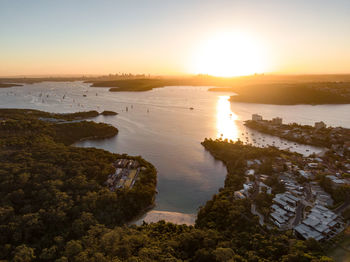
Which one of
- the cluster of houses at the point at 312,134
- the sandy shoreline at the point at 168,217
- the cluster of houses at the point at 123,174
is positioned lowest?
the sandy shoreline at the point at 168,217

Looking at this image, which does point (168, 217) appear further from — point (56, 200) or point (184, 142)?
point (184, 142)

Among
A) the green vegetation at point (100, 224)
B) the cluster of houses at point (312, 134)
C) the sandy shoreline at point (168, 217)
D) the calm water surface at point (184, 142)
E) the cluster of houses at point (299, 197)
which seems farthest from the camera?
the cluster of houses at point (312, 134)

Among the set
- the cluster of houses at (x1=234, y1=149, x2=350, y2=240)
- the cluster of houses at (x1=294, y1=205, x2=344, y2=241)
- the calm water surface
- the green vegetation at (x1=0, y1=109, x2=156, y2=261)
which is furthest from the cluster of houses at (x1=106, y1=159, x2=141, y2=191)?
the cluster of houses at (x1=294, y1=205, x2=344, y2=241)

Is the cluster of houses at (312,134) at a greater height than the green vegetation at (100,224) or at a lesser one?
greater

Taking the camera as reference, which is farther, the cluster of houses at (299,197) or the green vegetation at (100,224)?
the cluster of houses at (299,197)

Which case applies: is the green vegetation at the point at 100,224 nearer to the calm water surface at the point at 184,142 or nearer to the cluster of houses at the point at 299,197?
the cluster of houses at the point at 299,197

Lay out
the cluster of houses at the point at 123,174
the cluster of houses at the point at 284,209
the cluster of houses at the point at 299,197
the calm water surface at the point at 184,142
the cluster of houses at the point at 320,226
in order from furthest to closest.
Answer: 1. the calm water surface at the point at 184,142
2. the cluster of houses at the point at 123,174
3. the cluster of houses at the point at 284,209
4. the cluster of houses at the point at 299,197
5. the cluster of houses at the point at 320,226

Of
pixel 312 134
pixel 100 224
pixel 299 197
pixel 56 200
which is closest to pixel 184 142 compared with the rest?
pixel 299 197

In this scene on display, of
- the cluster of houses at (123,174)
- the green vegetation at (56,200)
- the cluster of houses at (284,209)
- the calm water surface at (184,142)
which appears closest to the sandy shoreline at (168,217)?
the calm water surface at (184,142)
